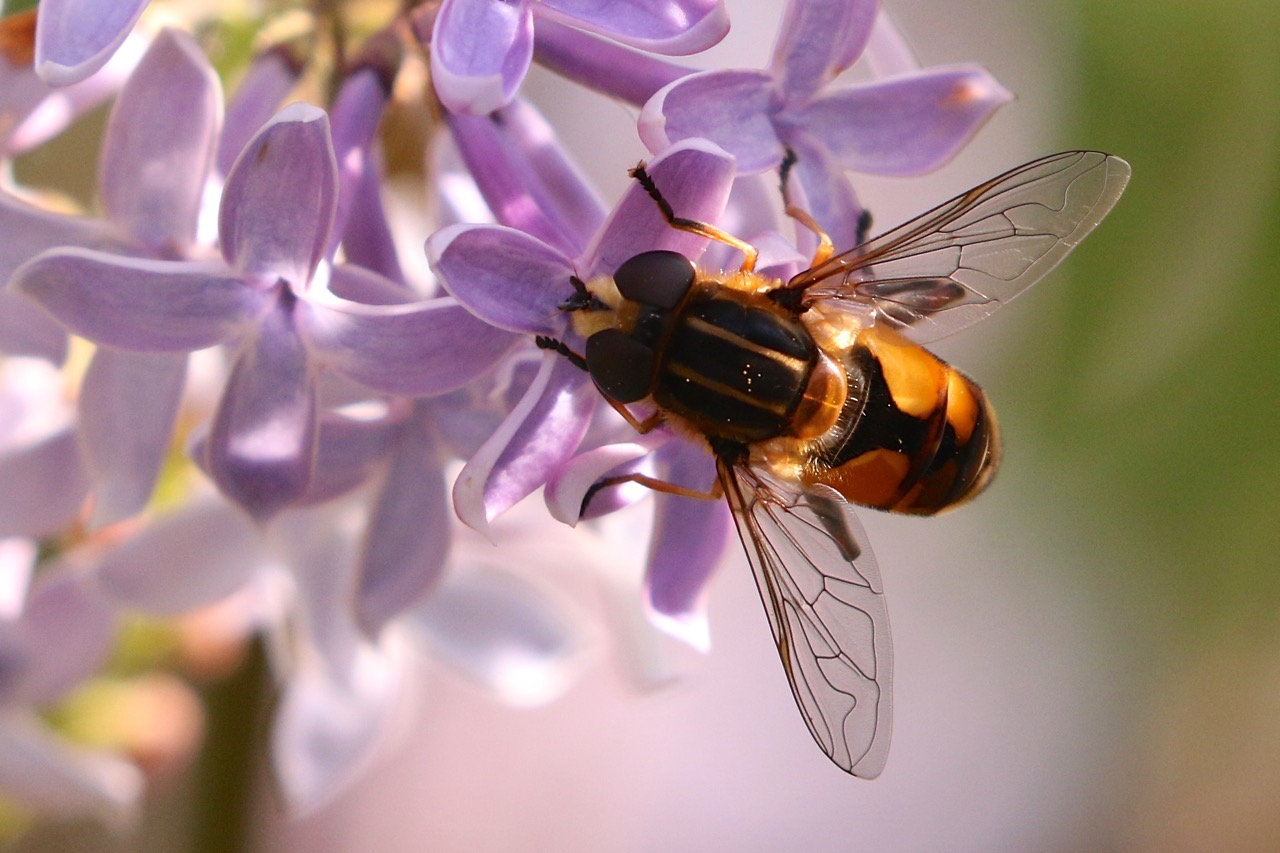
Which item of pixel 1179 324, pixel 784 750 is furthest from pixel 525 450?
pixel 784 750

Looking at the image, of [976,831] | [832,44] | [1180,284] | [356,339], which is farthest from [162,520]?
[976,831]

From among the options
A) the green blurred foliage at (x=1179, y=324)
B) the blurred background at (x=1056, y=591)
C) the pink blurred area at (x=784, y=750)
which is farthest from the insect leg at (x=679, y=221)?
the green blurred foliage at (x=1179, y=324)

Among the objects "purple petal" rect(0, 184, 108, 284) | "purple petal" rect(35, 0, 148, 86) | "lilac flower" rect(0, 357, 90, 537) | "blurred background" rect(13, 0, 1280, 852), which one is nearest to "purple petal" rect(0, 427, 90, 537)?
"lilac flower" rect(0, 357, 90, 537)

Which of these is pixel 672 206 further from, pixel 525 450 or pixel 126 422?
pixel 126 422

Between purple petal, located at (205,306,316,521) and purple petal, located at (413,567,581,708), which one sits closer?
purple petal, located at (205,306,316,521)

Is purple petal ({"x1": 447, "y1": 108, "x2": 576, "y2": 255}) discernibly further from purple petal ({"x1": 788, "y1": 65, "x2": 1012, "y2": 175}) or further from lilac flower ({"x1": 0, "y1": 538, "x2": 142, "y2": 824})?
lilac flower ({"x1": 0, "y1": 538, "x2": 142, "y2": 824})

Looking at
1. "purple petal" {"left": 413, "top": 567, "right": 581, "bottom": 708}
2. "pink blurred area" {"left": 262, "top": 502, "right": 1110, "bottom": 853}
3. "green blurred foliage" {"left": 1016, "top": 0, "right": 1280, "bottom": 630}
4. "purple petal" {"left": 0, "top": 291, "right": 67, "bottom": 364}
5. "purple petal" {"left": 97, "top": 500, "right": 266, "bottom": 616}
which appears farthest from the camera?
"pink blurred area" {"left": 262, "top": 502, "right": 1110, "bottom": 853}
